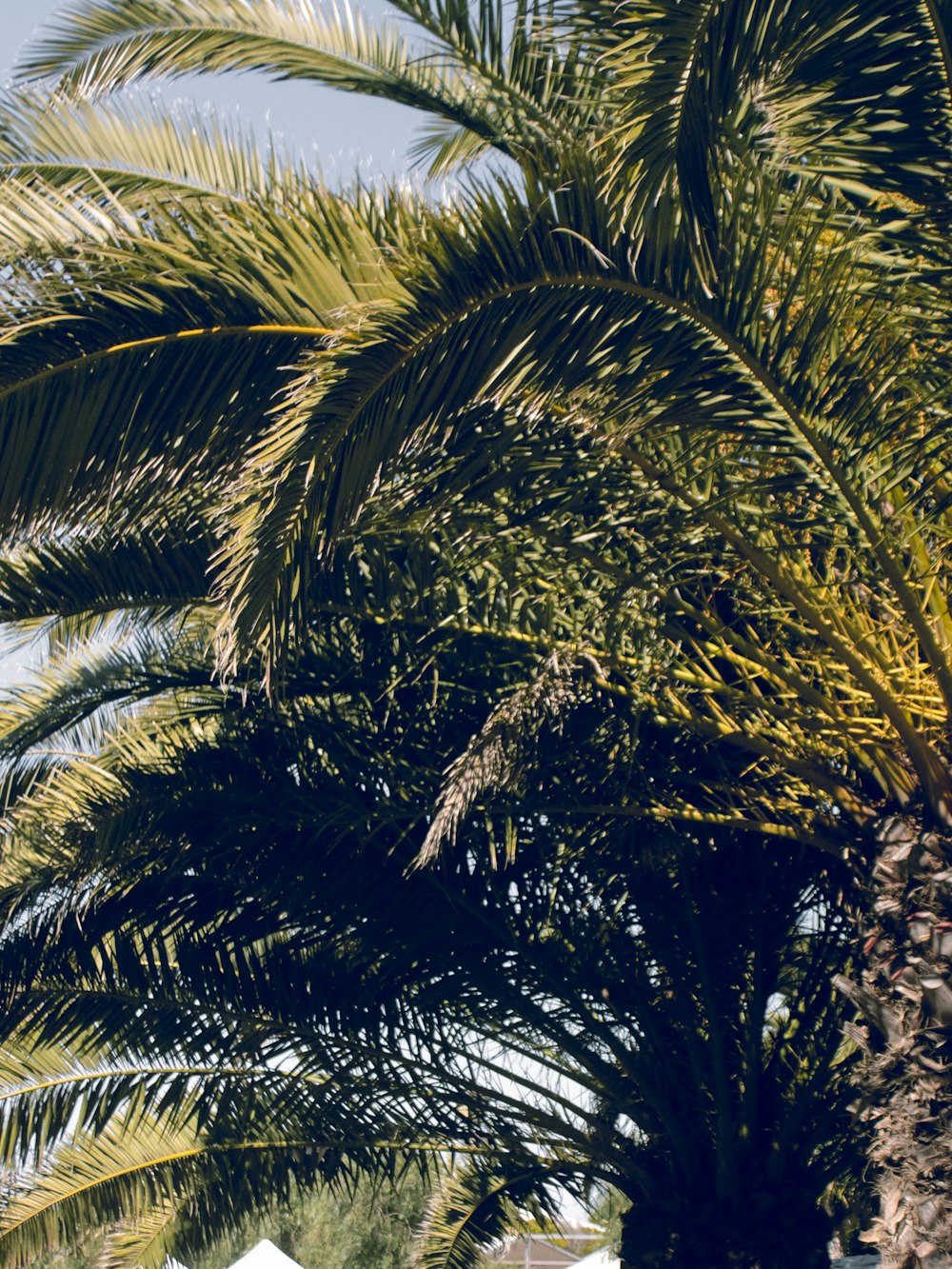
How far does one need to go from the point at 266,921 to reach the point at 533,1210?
3.66 metres

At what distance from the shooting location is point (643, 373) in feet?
13.3

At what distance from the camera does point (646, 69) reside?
3.82 m

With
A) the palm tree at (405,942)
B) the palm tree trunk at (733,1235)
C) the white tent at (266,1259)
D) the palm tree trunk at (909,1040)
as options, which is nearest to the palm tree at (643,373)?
the palm tree trunk at (909,1040)

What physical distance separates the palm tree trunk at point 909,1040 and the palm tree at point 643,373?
11 mm

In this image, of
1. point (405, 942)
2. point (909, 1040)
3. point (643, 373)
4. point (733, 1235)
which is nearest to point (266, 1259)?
point (733, 1235)

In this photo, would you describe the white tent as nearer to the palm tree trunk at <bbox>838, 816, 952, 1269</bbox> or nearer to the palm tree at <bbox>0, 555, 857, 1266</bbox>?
the palm tree at <bbox>0, 555, 857, 1266</bbox>

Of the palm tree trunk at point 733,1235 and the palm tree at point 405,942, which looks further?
the palm tree trunk at point 733,1235

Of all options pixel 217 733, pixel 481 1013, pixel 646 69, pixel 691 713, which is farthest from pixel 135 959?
pixel 646 69

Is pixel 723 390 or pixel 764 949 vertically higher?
pixel 723 390

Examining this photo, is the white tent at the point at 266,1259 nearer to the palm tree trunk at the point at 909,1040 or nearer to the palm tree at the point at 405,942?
the palm tree at the point at 405,942

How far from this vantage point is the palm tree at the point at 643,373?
3697 millimetres

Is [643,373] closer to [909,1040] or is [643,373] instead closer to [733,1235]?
[909,1040]

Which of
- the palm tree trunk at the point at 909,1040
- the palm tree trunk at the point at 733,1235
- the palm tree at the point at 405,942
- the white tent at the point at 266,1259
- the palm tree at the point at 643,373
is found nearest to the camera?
the palm tree at the point at 643,373

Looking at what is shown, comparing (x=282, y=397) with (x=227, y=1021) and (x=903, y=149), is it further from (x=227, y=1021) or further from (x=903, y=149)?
(x=227, y=1021)
